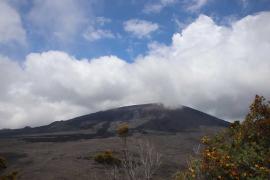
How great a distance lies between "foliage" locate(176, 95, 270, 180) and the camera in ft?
22.6

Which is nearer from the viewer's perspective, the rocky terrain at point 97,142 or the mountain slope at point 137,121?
the rocky terrain at point 97,142

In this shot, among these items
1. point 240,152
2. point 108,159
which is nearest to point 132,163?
point 108,159

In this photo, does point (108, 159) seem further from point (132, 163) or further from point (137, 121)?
point (137, 121)

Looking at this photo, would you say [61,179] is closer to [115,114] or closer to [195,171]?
[195,171]

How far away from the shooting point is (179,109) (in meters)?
141

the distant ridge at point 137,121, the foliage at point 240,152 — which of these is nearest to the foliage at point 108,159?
the foliage at point 240,152

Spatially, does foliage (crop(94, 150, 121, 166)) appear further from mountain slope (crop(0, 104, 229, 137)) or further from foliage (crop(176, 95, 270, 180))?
mountain slope (crop(0, 104, 229, 137))

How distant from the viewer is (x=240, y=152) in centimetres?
753

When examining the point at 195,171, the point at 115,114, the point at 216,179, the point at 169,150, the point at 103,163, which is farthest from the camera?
the point at 115,114

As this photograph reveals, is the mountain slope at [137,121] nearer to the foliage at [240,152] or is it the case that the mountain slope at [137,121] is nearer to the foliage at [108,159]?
the foliage at [108,159]

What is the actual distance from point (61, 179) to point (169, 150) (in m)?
31.0

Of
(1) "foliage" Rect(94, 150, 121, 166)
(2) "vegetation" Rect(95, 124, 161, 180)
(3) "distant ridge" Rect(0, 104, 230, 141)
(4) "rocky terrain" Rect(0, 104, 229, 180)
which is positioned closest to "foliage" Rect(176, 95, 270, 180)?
(4) "rocky terrain" Rect(0, 104, 229, 180)

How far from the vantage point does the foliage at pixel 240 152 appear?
688 cm

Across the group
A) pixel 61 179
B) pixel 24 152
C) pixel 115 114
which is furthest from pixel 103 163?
pixel 115 114
